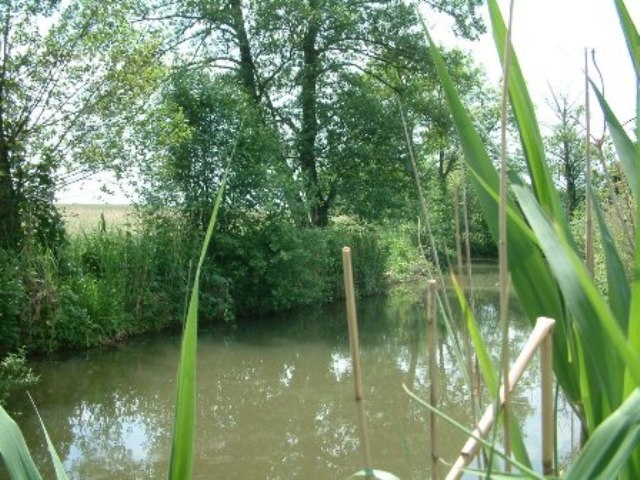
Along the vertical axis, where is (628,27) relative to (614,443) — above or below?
above

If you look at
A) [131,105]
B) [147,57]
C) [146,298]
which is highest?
[147,57]

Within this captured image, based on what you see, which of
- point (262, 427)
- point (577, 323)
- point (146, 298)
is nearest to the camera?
point (577, 323)

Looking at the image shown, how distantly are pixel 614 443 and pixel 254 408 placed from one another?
22.0ft

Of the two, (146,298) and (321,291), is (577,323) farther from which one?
(321,291)

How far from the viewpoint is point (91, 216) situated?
11.2m

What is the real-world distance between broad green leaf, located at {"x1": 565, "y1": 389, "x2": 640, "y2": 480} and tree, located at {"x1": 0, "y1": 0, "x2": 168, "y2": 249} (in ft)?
28.8

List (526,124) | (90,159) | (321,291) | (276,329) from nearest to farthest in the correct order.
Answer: (526,124) < (90,159) < (276,329) < (321,291)

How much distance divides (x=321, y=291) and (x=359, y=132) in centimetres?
423

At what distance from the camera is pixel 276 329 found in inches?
446

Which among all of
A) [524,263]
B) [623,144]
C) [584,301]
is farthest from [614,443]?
[623,144]

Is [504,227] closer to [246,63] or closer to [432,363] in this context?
[432,363]

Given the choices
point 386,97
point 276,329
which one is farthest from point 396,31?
point 276,329

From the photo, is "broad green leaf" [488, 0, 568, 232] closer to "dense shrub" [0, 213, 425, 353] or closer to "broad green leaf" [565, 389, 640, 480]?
"broad green leaf" [565, 389, 640, 480]

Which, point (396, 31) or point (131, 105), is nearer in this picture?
point (131, 105)
